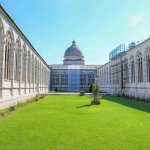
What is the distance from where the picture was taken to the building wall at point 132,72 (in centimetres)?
3272

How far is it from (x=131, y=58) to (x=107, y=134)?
1273 inches

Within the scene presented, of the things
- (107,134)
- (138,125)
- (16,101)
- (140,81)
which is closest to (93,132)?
(107,134)

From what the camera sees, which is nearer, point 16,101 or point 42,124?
point 42,124

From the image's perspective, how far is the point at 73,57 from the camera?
86.2 m

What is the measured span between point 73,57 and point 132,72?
4813 cm

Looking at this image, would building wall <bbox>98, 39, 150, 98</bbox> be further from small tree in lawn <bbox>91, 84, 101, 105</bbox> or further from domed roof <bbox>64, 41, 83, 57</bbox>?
domed roof <bbox>64, 41, 83, 57</bbox>

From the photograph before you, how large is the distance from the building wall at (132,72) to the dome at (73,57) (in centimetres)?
3027

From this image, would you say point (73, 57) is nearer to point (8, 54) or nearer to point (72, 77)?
point (72, 77)

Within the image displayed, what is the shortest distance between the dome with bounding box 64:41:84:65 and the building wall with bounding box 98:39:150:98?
30.3 meters

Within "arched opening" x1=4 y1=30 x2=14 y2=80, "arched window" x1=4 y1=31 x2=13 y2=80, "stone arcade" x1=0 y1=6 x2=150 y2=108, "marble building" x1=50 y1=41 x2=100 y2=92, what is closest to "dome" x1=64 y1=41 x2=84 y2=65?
"stone arcade" x1=0 y1=6 x2=150 y2=108

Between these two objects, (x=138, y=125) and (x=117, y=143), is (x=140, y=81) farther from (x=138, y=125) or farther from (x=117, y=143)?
(x=117, y=143)

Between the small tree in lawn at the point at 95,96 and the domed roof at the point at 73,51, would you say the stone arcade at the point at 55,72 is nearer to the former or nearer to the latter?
the domed roof at the point at 73,51

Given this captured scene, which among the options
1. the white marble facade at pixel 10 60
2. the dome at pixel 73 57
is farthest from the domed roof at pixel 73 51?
the white marble facade at pixel 10 60

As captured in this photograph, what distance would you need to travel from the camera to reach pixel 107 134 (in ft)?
31.1
